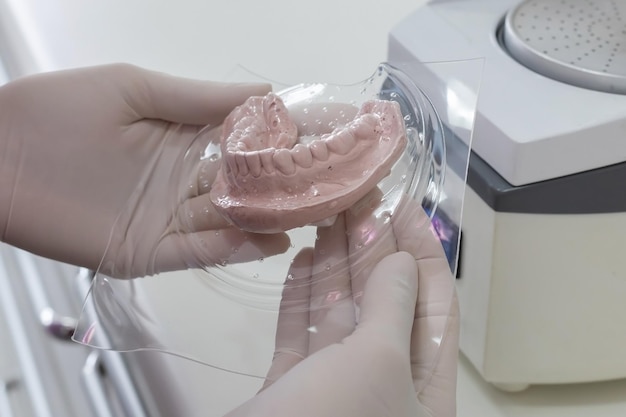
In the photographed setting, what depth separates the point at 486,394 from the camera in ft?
3.05

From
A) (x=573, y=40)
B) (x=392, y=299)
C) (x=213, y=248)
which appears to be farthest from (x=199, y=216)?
(x=573, y=40)

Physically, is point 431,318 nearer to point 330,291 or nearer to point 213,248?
point 330,291

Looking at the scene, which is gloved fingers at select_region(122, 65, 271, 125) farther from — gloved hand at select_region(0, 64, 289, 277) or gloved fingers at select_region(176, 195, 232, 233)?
gloved fingers at select_region(176, 195, 232, 233)

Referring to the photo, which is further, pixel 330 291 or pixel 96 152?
pixel 96 152

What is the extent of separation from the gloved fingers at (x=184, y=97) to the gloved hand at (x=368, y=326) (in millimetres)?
239

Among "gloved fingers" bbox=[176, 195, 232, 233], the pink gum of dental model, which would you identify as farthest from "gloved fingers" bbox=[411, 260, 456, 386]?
"gloved fingers" bbox=[176, 195, 232, 233]

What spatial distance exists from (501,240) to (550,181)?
82mm

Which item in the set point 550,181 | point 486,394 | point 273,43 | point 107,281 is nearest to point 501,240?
point 550,181

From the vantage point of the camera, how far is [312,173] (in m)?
0.77

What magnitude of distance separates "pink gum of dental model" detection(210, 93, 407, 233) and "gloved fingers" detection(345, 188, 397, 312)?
2 cm

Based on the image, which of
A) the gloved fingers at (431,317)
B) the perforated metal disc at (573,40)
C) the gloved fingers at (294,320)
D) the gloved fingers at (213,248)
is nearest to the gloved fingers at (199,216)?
the gloved fingers at (213,248)

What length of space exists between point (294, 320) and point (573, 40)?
1.53 feet

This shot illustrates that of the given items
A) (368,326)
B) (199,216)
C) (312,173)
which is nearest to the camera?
(368,326)

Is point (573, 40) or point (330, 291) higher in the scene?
point (573, 40)
